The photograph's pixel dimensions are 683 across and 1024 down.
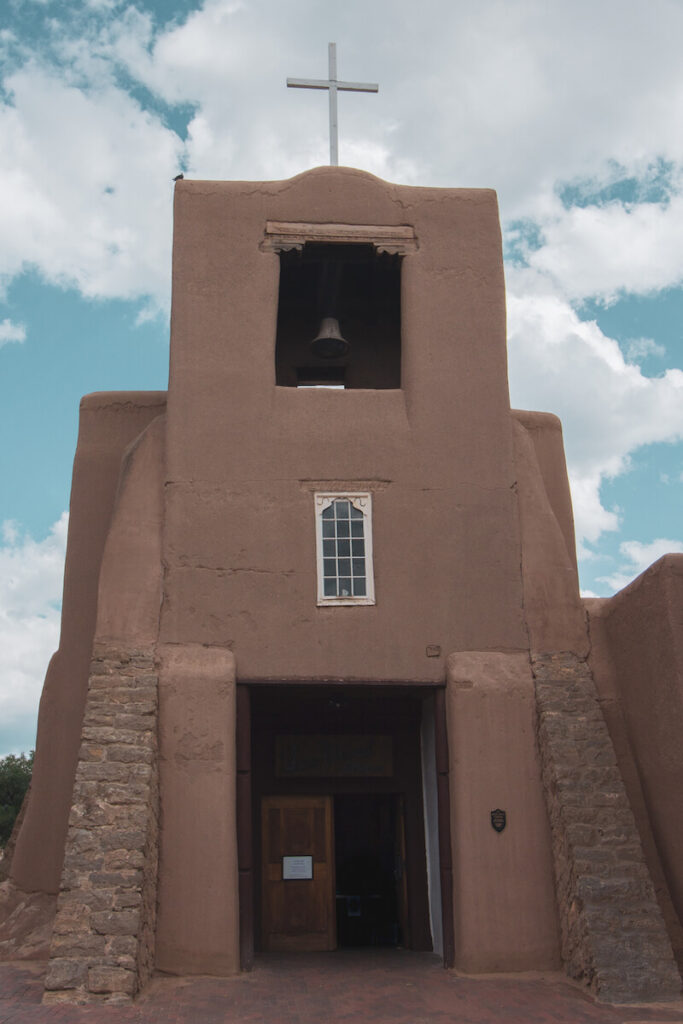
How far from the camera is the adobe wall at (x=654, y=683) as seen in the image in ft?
37.2

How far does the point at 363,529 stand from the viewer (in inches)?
518

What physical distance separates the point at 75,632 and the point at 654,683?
299 inches

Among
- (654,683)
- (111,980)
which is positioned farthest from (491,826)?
(111,980)

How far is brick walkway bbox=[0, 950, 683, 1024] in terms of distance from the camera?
31.4 ft

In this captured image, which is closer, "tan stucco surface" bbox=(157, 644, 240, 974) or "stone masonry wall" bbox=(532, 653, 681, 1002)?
"stone masonry wall" bbox=(532, 653, 681, 1002)

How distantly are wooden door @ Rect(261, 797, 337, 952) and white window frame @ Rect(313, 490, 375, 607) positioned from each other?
145 inches

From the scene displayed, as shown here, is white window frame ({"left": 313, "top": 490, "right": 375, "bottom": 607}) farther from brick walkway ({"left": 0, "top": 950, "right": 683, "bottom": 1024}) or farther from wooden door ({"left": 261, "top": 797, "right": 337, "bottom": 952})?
brick walkway ({"left": 0, "top": 950, "right": 683, "bottom": 1024})

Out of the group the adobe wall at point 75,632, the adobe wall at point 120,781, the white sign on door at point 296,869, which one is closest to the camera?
the adobe wall at point 120,781

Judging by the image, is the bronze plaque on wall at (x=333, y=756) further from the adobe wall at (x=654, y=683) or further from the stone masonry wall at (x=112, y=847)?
the adobe wall at (x=654, y=683)

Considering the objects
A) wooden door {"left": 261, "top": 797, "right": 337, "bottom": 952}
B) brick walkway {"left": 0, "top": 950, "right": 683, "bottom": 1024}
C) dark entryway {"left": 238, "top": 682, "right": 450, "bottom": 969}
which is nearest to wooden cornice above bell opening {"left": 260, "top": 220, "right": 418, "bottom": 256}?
dark entryway {"left": 238, "top": 682, "right": 450, "bottom": 969}

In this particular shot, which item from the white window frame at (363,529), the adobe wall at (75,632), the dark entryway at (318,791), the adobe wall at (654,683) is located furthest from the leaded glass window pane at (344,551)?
the adobe wall at (75,632)

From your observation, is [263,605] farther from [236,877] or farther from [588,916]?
[588,916]

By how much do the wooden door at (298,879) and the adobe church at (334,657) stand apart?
0.13 ft

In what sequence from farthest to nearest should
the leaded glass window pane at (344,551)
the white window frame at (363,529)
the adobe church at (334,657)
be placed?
the leaded glass window pane at (344,551) < the white window frame at (363,529) < the adobe church at (334,657)
